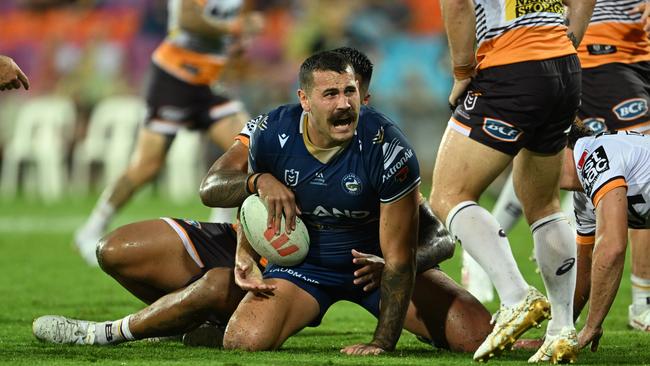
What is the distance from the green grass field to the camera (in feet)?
18.8

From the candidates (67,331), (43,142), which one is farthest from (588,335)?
(43,142)

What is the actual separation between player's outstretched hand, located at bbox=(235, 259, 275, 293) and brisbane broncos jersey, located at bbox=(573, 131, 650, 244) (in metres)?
1.69

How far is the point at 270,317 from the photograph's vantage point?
6.05 m

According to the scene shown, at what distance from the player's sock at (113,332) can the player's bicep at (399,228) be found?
4.60ft

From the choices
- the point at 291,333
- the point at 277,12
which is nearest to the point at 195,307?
the point at 291,333

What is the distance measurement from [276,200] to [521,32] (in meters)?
1.45

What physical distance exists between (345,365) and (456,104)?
1.45 meters

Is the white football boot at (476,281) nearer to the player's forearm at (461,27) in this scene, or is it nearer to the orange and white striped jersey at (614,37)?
the orange and white striped jersey at (614,37)

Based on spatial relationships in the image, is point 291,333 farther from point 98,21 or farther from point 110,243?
point 98,21

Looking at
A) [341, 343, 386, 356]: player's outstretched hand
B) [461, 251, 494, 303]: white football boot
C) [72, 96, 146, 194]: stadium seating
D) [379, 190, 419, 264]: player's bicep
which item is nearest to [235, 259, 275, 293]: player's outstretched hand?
[341, 343, 386, 356]: player's outstretched hand

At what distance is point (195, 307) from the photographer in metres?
6.10

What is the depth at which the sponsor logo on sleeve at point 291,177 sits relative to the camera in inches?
239

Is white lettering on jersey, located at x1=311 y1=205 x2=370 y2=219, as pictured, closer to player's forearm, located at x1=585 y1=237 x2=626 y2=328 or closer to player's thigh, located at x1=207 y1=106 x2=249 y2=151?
player's forearm, located at x1=585 y1=237 x2=626 y2=328

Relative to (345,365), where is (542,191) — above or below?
above
